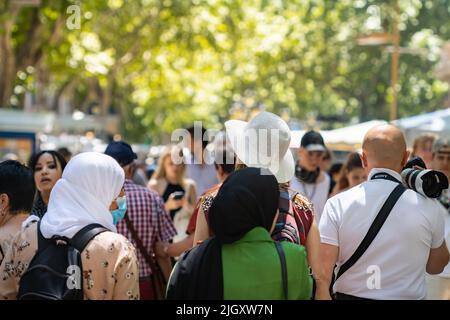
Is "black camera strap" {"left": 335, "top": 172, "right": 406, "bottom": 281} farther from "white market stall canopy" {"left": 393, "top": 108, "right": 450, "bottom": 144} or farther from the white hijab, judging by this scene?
"white market stall canopy" {"left": 393, "top": 108, "right": 450, "bottom": 144}

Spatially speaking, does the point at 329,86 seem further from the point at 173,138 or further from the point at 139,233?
the point at 139,233

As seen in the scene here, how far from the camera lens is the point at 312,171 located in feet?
28.7

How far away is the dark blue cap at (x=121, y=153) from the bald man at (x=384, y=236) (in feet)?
7.41

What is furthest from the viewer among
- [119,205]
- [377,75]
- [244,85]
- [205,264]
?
[244,85]

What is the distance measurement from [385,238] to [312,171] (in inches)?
161

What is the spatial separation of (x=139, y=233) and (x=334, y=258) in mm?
2083

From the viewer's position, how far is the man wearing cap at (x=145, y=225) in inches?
253

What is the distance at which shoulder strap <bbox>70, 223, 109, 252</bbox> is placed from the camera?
13.2 ft

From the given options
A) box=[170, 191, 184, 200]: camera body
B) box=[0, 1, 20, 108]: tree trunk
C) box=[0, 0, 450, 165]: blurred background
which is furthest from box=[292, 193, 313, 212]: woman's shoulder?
box=[0, 1, 20, 108]: tree trunk

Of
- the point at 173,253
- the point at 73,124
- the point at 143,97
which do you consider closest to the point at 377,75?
the point at 73,124

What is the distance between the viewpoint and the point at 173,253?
6.45 m

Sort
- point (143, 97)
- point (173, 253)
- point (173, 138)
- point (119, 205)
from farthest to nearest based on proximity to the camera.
Result: point (143, 97) < point (173, 138) < point (173, 253) < point (119, 205)

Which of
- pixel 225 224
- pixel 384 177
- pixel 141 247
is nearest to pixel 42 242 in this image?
pixel 225 224

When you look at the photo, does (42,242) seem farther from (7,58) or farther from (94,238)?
(7,58)
